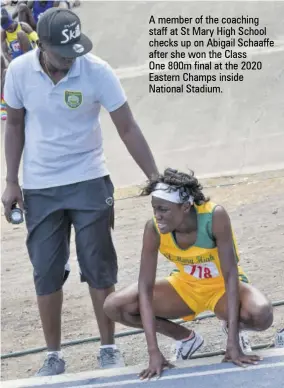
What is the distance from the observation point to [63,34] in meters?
4.30

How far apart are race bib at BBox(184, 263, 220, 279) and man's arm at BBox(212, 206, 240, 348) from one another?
0.17m

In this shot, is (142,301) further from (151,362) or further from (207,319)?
(207,319)

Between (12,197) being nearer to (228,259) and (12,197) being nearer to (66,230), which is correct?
(66,230)

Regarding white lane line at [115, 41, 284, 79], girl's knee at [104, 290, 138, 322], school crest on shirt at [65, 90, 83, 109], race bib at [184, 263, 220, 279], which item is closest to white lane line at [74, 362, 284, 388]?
girl's knee at [104, 290, 138, 322]

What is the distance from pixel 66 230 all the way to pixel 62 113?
2.17ft

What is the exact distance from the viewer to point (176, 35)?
46.7 feet

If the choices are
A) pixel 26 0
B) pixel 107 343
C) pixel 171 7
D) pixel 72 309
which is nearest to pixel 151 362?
pixel 107 343

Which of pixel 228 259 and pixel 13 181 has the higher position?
pixel 13 181

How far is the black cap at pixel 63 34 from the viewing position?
427cm

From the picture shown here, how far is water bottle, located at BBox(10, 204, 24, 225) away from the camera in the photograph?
4500mm

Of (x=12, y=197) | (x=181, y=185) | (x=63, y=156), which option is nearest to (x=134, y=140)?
(x=63, y=156)

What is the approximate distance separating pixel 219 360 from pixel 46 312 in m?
1.00

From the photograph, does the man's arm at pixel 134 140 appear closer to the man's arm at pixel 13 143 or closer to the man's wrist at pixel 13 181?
the man's arm at pixel 13 143

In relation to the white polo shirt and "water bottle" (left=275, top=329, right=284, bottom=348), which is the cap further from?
"water bottle" (left=275, top=329, right=284, bottom=348)
